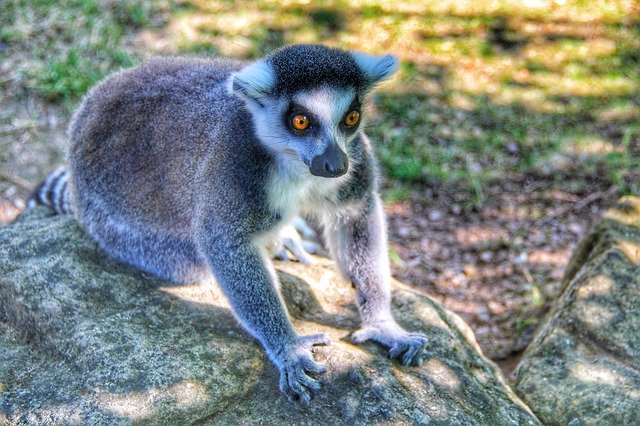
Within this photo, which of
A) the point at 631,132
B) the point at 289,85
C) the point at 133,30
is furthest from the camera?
the point at 133,30

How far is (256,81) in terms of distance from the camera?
346 centimetres

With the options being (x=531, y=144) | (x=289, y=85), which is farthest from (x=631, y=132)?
(x=289, y=85)

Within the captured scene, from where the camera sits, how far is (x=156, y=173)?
4.38 metres

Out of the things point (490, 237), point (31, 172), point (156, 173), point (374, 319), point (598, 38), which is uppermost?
point (598, 38)

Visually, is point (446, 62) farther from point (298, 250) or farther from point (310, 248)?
point (298, 250)

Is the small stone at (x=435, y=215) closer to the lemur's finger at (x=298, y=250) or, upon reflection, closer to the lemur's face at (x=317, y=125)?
the lemur's finger at (x=298, y=250)

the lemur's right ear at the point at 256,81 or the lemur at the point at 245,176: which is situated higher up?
the lemur's right ear at the point at 256,81

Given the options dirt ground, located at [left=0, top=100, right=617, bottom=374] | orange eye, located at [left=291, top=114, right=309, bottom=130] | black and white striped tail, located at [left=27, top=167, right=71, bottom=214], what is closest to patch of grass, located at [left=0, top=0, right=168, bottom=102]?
dirt ground, located at [left=0, top=100, right=617, bottom=374]

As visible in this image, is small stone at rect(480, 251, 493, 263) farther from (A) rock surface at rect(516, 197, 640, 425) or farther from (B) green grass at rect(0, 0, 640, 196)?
(A) rock surface at rect(516, 197, 640, 425)

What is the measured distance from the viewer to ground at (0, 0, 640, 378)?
6086 mm

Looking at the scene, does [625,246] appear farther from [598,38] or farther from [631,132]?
[598,38]

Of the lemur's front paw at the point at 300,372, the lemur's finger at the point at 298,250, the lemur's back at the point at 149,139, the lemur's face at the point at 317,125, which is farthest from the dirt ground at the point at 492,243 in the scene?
the lemur's face at the point at 317,125

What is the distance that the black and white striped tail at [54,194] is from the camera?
5.42 m

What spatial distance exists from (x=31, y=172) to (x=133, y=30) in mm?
2186
